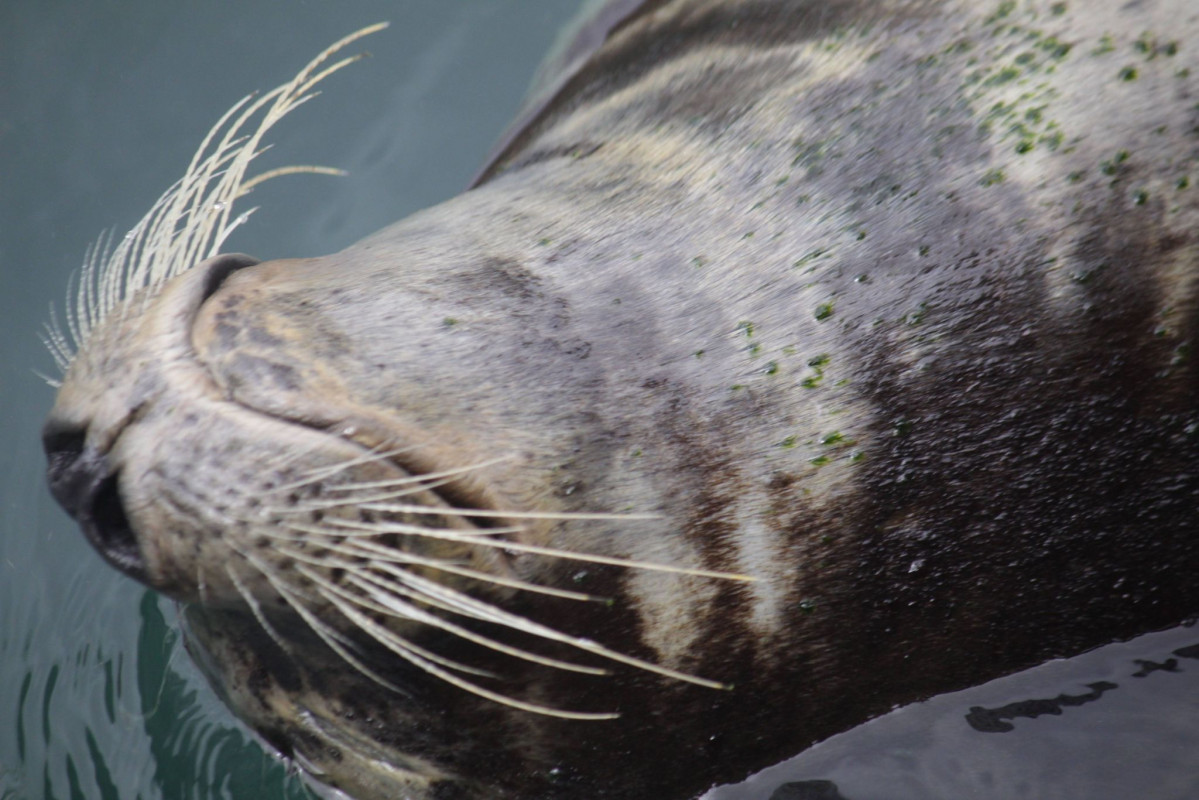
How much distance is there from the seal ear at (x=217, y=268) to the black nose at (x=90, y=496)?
368mm

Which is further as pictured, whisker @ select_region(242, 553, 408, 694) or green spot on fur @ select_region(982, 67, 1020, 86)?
green spot on fur @ select_region(982, 67, 1020, 86)

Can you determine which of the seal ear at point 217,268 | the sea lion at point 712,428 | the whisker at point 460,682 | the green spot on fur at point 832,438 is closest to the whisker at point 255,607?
the sea lion at point 712,428

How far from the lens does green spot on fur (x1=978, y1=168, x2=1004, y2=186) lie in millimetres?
2166

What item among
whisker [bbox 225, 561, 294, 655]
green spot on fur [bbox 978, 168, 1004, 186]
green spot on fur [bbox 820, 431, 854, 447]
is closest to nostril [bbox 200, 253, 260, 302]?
whisker [bbox 225, 561, 294, 655]

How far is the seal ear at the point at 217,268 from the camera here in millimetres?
2277

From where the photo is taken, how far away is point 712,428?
87.3 inches

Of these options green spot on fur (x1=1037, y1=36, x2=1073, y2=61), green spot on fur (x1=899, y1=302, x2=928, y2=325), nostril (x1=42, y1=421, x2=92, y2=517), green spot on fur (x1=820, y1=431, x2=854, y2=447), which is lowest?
green spot on fur (x1=820, y1=431, x2=854, y2=447)

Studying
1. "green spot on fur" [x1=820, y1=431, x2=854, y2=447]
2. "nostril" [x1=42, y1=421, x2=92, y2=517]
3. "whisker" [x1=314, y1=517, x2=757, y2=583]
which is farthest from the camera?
"green spot on fur" [x1=820, y1=431, x2=854, y2=447]

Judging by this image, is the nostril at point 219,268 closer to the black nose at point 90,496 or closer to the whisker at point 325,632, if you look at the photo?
the black nose at point 90,496

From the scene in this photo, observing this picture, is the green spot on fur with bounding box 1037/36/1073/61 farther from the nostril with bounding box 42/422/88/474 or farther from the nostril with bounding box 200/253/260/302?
the nostril with bounding box 42/422/88/474

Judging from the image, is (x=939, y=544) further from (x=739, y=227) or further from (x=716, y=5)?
(x=716, y=5)

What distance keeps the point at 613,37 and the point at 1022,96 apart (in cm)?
170

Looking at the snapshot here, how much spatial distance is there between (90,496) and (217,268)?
535 millimetres

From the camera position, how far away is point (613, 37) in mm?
3602
